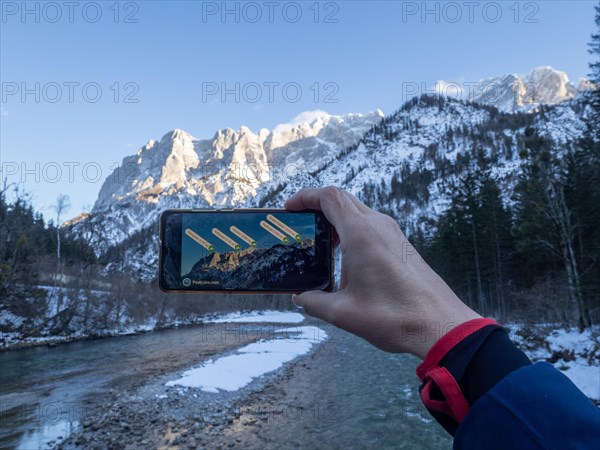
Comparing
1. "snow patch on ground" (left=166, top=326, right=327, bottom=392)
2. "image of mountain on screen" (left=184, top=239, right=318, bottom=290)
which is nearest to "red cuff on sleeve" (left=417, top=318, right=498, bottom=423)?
"image of mountain on screen" (left=184, top=239, right=318, bottom=290)

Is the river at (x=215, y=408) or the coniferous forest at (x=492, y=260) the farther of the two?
the coniferous forest at (x=492, y=260)

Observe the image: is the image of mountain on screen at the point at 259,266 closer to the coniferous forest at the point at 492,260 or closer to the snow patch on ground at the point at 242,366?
the snow patch on ground at the point at 242,366

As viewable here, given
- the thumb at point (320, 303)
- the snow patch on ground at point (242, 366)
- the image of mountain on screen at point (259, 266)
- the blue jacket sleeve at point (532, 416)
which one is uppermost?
the image of mountain on screen at point (259, 266)

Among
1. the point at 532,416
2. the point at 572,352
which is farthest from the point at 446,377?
the point at 572,352

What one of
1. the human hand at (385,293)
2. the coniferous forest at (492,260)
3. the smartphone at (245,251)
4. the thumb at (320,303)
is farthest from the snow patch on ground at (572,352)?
the human hand at (385,293)

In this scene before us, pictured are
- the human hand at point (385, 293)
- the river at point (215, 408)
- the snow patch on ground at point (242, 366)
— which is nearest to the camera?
the human hand at point (385, 293)

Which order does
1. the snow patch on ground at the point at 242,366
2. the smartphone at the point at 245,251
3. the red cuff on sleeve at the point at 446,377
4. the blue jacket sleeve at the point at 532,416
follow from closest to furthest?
the blue jacket sleeve at the point at 532,416 < the red cuff on sleeve at the point at 446,377 < the smartphone at the point at 245,251 < the snow patch on ground at the point at 242,366

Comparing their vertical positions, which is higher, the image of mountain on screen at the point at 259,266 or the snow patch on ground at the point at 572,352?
the image of mountain on screen at the point at 259,266

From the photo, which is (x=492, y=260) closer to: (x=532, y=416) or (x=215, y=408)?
(x=215, y=408)
